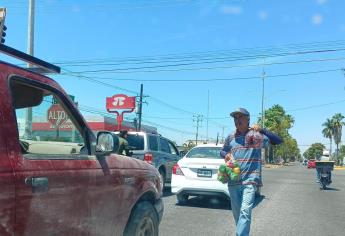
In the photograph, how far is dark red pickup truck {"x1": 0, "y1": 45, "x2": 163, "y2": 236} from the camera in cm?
330

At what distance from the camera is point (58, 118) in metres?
4.29

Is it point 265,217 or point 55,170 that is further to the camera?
point 265,217

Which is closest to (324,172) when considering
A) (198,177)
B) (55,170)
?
(198,177)

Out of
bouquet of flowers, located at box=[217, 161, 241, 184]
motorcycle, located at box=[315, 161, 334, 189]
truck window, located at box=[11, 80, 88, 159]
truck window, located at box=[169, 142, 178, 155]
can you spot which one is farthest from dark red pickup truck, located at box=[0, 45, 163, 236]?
motorcycle, located at box=[315, 161, 334, 189]

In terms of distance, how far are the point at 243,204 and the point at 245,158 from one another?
585 millimetres

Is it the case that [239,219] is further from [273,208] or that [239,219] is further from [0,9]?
[273,208]

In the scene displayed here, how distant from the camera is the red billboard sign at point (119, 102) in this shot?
1305 inches

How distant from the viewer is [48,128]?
432 centimetres

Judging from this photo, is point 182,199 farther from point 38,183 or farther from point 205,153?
point 38,183

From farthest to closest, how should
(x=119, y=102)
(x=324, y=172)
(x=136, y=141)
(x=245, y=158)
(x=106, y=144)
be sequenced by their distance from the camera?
(x=119, y=102), (x=324, y=172), (x=136, y=141), (x=245, y=158), (x=106, y=144)

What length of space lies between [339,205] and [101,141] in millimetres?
10553

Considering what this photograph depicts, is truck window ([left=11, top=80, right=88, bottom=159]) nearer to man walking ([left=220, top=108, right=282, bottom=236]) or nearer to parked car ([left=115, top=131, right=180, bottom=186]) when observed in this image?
man walking ([left=220, top=108, right=282, bottom=236])

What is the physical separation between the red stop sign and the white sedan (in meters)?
7.48

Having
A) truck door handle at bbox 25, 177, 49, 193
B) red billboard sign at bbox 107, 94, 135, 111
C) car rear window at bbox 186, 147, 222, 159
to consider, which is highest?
red billboard sign at bbox 107, 94, 135, 111
